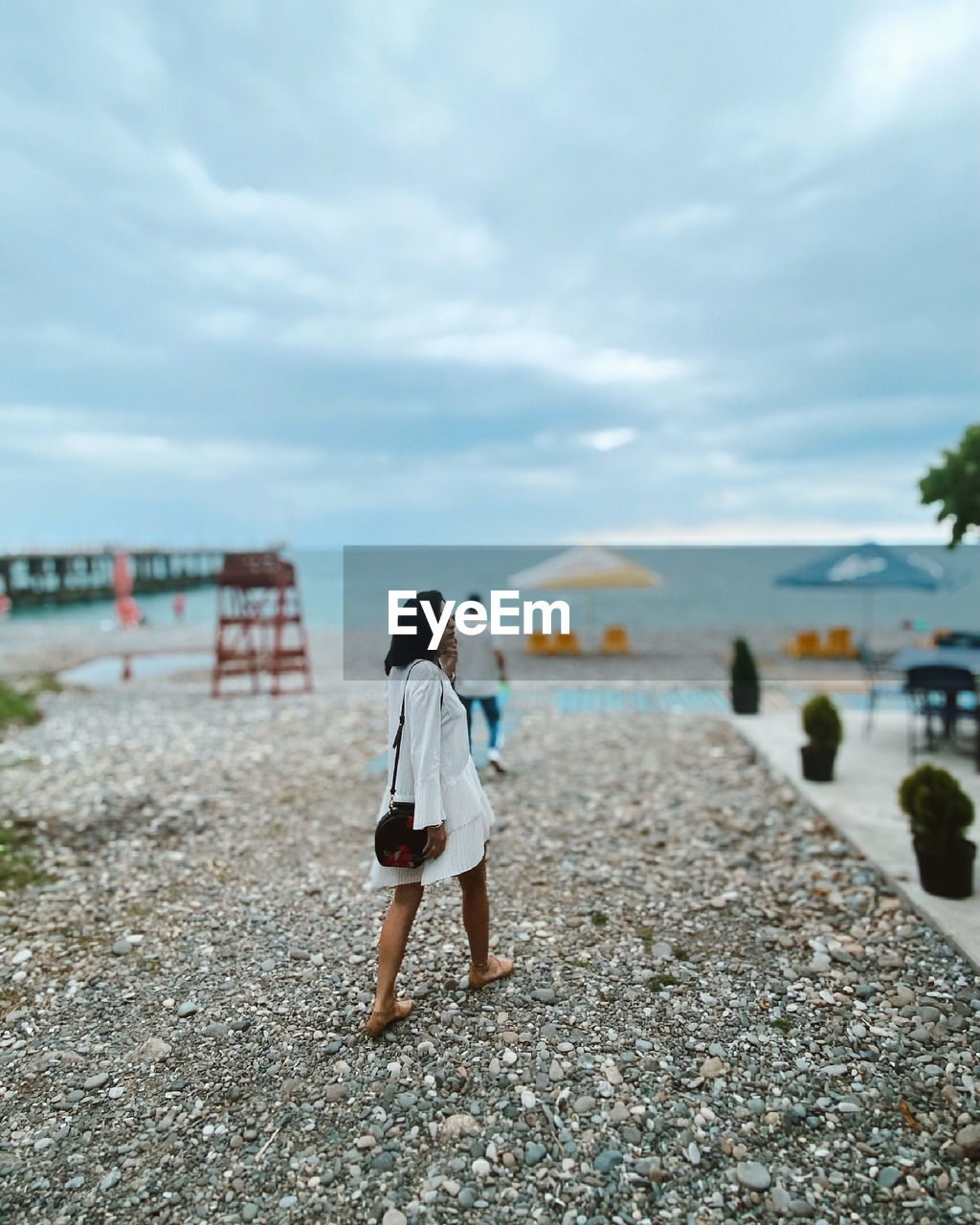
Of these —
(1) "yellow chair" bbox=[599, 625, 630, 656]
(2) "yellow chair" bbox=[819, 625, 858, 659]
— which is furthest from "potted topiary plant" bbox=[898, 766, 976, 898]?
(1) "yellow chair" bbox=[599, 625, 630, 656]

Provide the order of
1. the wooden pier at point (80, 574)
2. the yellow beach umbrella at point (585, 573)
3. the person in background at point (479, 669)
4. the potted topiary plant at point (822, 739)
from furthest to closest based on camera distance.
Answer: the wooden pier at point (80, 574) → the yellow beach umbrella at point (585, 573) → the potted topiary plant at point (822, 739) → the person in background at point (479, 669)

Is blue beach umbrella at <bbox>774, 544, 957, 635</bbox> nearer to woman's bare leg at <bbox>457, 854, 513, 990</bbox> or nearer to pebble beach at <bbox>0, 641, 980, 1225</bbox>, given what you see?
pebble beach at <bbox>0, 641, 980, 1225</bbox>

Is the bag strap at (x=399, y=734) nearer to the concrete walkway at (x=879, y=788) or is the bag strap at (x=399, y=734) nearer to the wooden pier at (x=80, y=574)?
the concrete walkway at (x=879, y=788)

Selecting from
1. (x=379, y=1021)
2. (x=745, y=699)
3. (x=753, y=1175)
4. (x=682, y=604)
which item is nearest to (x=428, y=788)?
(x=379, y=1021)

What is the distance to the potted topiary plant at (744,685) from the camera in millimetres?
11461

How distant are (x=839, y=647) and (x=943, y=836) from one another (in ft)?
57.8

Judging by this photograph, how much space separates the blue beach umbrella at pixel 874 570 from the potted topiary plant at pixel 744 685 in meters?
4.16

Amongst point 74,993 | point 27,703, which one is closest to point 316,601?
point 27,703

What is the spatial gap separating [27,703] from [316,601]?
5754 centimetres

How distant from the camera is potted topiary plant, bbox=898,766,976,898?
4887 millimetres

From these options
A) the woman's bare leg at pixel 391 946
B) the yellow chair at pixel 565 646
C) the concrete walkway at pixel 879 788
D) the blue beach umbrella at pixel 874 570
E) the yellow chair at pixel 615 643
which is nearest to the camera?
the woman's bare leg at pixel 391 946

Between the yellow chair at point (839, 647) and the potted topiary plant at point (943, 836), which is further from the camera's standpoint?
the yellow chair at point (839, 647)

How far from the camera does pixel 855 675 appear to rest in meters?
17.3

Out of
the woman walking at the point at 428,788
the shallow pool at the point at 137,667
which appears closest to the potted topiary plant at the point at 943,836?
the woman walking at the point at 428,788
